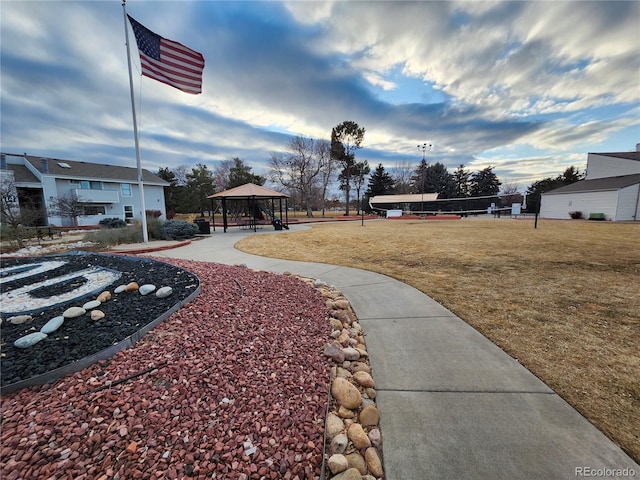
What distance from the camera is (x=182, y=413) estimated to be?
161 centimetres

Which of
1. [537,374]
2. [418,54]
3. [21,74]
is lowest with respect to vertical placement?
[537,374]

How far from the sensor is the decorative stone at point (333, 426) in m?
1.63

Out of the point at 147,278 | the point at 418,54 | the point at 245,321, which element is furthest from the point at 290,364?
the point at 418,54

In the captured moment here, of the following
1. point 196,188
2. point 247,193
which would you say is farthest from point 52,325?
point 196,188

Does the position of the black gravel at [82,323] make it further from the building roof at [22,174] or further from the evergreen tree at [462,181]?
the evergreen tree at [462,181]

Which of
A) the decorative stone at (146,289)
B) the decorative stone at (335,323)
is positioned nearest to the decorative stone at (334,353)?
the decorative stone at (335,323)

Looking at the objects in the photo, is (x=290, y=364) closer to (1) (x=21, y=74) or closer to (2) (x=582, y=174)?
(1) (x=21, y=74)

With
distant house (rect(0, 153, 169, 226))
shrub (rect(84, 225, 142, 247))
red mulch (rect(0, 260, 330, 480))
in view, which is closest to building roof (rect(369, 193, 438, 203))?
distant house (rect(0, 153, 169, 226))

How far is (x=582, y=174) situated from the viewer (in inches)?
1698

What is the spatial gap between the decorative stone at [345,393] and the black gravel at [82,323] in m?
1.86

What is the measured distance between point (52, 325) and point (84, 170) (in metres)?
30.1

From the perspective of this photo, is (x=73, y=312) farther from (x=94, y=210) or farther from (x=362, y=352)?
(x=94, y=210)

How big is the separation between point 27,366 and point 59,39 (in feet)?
28.4

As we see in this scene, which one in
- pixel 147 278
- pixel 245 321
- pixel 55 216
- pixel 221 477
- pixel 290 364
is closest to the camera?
pixel 221 477
